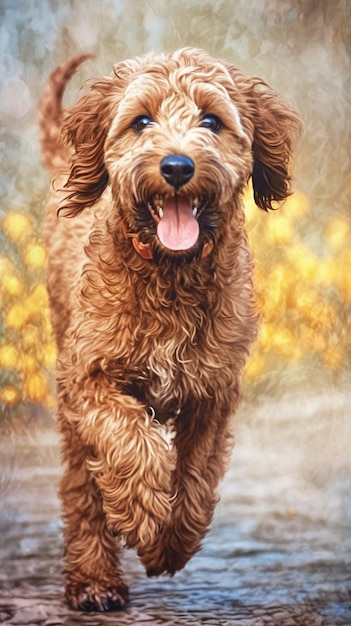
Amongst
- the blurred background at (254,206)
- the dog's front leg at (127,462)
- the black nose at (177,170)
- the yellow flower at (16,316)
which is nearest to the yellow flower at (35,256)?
the blurred background at (254,206)

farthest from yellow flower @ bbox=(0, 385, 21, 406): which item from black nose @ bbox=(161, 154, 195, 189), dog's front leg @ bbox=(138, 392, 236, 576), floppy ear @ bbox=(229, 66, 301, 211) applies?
floppy ear @ bbox=(229, 66, 301, 211)

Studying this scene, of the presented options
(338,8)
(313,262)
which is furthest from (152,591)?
(338,8)

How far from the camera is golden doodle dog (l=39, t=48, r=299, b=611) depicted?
275 centimetres

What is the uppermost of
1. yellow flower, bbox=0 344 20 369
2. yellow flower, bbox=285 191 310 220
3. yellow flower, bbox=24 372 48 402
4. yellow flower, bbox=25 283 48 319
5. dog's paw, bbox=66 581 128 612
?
yellow flower, bbox=285 191 310 220

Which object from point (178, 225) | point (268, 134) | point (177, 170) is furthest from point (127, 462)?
point (268, 134)

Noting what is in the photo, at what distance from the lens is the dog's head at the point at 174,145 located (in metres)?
2.69

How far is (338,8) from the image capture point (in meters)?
3.16

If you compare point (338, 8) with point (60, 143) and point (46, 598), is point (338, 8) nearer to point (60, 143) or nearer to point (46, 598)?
point (60, 143)

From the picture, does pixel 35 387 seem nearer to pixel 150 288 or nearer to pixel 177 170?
pixel 150 288

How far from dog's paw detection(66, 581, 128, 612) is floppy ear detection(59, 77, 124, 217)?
48.3 inches

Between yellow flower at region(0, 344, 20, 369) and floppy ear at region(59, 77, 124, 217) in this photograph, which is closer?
floppy ear at region(59, 77, 124, 217)

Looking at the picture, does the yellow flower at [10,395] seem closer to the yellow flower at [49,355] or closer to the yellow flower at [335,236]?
the yellow flower at [49,355]

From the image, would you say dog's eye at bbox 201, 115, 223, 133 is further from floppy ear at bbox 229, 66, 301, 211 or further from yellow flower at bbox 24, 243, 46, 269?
yellow flower at bbox 24, 243, 46, 269

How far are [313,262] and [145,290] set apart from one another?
25.1 inches
